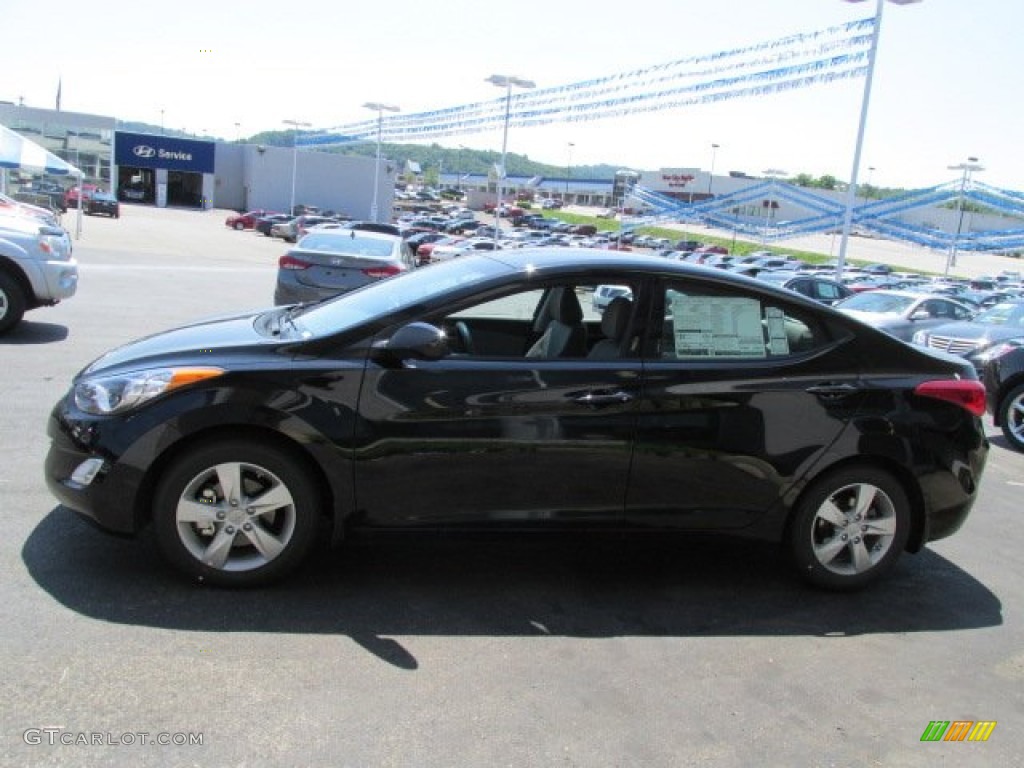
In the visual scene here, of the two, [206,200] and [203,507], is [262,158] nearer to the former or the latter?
[206,200]

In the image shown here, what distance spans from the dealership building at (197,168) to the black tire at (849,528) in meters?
68.9

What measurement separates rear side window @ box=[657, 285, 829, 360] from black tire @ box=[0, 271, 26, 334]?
773 cm

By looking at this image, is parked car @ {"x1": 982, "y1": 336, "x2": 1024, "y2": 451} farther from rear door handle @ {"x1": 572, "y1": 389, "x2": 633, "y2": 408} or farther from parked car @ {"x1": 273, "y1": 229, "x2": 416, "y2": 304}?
parked car @ {"x1": 273, "y1": 229, "x2": 416, "y2": 304}

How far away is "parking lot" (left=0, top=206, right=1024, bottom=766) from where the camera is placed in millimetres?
2902

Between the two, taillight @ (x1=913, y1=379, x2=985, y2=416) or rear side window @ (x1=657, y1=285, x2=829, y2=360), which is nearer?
rear side window @ (x1=657, y1=285, x2=829, y2=360)

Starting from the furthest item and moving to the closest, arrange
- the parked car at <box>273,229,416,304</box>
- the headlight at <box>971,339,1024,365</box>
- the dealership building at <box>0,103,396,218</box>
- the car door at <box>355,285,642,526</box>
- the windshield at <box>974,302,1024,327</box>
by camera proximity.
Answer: the dealership building at <box>0,103,396,218</box> < the windshield at <box>974,302,1024,327</box> < the parked car at <box>273,229,416,304</box> < the headlight at <box>971,339,1024,365</box> < the car door at <box>355,285,642,526</box>

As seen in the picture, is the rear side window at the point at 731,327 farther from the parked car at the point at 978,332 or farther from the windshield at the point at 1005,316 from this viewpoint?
the windshield at the point at 1005,316

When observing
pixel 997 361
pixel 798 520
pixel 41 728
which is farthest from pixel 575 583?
pixel 997 361

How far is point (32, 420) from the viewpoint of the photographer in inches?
241

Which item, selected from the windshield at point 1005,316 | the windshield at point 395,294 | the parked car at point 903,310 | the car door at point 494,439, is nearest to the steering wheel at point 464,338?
the car door at point 494,439

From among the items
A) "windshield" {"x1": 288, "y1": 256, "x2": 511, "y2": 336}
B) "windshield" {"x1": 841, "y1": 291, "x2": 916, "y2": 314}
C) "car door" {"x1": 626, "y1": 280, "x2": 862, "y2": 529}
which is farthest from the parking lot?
"windshield" {"x1": 841, "y1": 291, "x2": 916, "y2": 314}

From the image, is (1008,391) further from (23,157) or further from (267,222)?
(267,222)

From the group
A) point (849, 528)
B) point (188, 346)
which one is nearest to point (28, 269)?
point (188, 346)

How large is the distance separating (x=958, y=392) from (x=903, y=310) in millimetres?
14230
